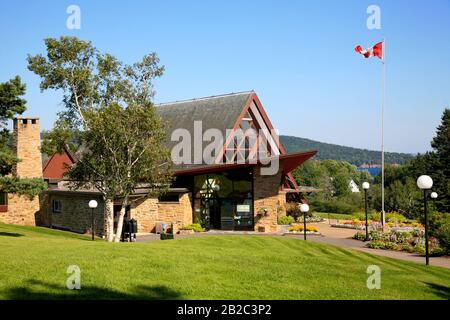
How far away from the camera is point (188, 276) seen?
9.50m

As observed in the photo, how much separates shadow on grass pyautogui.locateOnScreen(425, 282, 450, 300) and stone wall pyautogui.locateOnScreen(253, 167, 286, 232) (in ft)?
58.2

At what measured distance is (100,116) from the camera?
1848 centimetres

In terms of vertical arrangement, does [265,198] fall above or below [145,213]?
above

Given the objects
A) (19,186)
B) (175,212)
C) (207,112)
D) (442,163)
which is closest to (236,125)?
(207,112)

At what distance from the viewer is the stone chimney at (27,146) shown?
28.9m

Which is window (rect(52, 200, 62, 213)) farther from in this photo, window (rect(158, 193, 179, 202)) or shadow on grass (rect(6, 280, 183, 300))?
shadow on grass (rect(6, 280, 183, 300))

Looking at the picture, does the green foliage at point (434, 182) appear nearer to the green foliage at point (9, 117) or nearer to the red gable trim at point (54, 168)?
the green foliage at point (9, 117)

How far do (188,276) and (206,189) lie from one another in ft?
64.6

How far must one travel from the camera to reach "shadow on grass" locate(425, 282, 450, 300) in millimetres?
9570

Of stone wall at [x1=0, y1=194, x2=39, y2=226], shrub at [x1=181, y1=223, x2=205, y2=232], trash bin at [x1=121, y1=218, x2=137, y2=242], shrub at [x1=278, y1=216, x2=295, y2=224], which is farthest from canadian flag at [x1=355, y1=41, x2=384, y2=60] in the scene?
stone wall at [x1=0, y1=194, x2=39, y2=226]

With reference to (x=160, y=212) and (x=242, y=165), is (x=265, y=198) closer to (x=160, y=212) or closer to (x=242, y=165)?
(x=242, y=165)

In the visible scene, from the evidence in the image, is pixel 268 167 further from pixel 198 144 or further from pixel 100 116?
pixel 100 116

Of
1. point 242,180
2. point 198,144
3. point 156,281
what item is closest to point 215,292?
point 156,281
